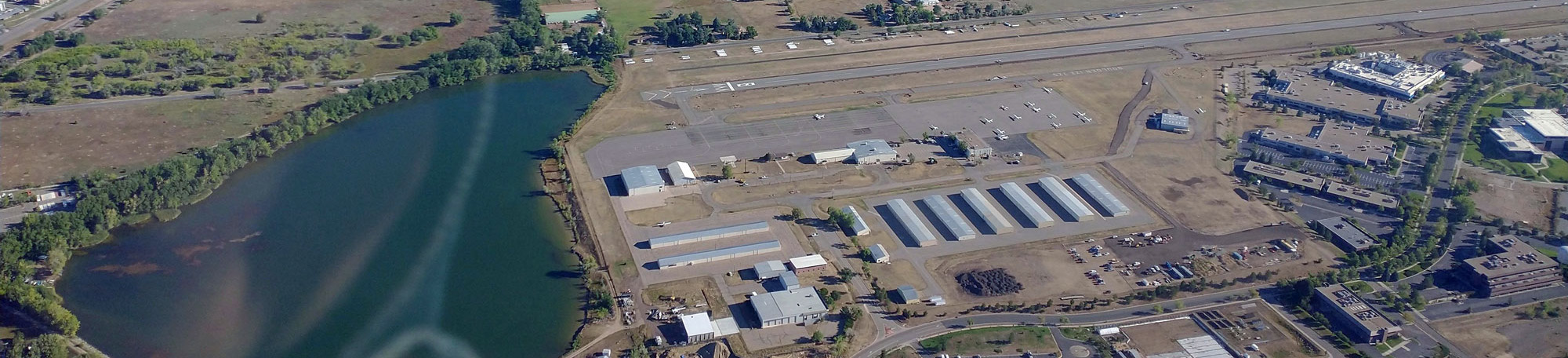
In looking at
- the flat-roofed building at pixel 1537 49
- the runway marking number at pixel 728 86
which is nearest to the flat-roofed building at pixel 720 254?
the runway marking number at pixel 728 86

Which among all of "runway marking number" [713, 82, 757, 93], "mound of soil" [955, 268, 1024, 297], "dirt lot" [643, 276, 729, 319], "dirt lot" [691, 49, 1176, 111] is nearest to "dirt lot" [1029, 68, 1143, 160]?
"dirt lot" [691, 49, 1176, 111]

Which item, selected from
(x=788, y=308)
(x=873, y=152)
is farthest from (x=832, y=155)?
(x=788, y=308)

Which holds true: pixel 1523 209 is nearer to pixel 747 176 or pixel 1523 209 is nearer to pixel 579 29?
pixel 747 176

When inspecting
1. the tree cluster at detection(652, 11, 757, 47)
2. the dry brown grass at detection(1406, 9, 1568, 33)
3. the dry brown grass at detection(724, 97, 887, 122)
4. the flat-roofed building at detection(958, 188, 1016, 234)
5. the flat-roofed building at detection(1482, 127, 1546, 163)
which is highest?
the dry brown grass at detection(1406, 9, 1568, 33)

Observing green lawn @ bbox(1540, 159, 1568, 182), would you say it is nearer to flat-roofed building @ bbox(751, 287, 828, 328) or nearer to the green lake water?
flat-roofed building @ bbox(751, 287, 828, 328)

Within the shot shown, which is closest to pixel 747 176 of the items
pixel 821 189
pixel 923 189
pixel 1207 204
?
pixel 821 189

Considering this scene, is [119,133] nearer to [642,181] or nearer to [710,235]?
[642,181]
